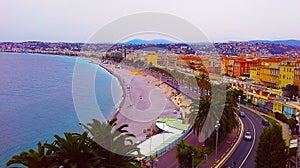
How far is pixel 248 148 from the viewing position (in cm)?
1316

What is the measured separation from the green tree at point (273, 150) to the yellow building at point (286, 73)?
19.6 metres

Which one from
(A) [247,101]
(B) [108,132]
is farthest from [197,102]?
(A) [247,101]

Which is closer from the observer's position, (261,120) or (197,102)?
(197,102)

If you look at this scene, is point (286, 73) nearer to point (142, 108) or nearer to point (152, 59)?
point (142, 108)

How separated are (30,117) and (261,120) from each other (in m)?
17.5

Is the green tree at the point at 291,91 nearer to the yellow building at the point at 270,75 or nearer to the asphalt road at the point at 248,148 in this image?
the yellow building at the point at 270,75

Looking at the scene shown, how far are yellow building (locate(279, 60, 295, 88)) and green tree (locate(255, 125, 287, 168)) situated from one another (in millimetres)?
19638

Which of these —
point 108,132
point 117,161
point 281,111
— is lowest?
point 281,111

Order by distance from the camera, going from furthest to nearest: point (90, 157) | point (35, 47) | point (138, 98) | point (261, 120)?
point (35, 47), point (138, 98), point (261, 120), point (90, 157)

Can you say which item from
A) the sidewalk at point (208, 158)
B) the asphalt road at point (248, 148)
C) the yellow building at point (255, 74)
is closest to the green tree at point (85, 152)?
the sidewalk at point (208, 158)

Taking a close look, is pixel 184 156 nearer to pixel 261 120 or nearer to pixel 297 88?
pixel 261 120

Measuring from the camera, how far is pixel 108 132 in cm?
731

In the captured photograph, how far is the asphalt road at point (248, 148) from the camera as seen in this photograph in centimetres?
1151

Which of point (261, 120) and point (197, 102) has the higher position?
point (197, 102)
